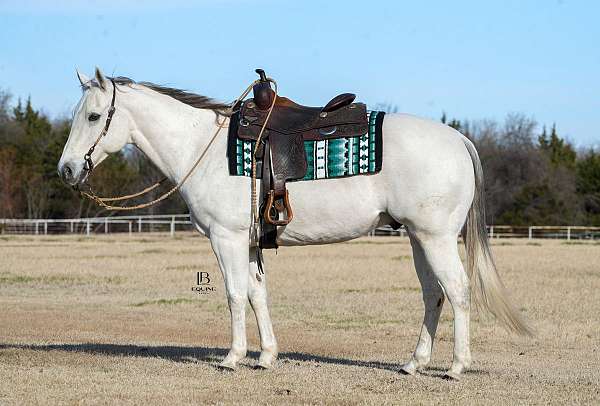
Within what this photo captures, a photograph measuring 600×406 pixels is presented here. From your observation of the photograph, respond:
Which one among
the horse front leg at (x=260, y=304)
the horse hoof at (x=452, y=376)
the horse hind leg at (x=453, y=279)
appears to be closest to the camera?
the horse hoof at (x=452, y=376)

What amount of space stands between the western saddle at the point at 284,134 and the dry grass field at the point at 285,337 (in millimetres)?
1682

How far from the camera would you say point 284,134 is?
981cm

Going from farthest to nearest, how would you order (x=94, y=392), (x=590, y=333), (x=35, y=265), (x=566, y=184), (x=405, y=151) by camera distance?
(x=566, y=184)
(x=35, y=265)
(x=590, y=333)
(x=405, y=151)
(x=94, y=392)

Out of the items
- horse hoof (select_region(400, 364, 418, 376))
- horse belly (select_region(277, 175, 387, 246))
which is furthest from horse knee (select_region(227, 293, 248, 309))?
horse hoof (select_region(400, 364, 418, 376))

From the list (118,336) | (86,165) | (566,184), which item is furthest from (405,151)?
(566,184)

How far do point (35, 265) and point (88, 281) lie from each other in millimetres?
5919

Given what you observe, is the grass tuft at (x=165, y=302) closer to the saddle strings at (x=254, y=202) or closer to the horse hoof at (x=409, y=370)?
the saddle strings at (x=254, y=202)

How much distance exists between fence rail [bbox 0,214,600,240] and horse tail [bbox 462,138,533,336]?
153 feet

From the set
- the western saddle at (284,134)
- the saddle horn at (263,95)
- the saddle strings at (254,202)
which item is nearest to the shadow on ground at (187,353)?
the saddle strings at (254,202)

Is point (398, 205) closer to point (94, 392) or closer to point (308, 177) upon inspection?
point (308, 177)

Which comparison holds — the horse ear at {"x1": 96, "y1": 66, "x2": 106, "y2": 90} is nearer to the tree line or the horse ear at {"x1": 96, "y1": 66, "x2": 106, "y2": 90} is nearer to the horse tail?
the horse tail

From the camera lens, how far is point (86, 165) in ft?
33.1

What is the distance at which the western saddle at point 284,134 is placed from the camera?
9.64 meters

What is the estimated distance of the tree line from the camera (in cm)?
6581
